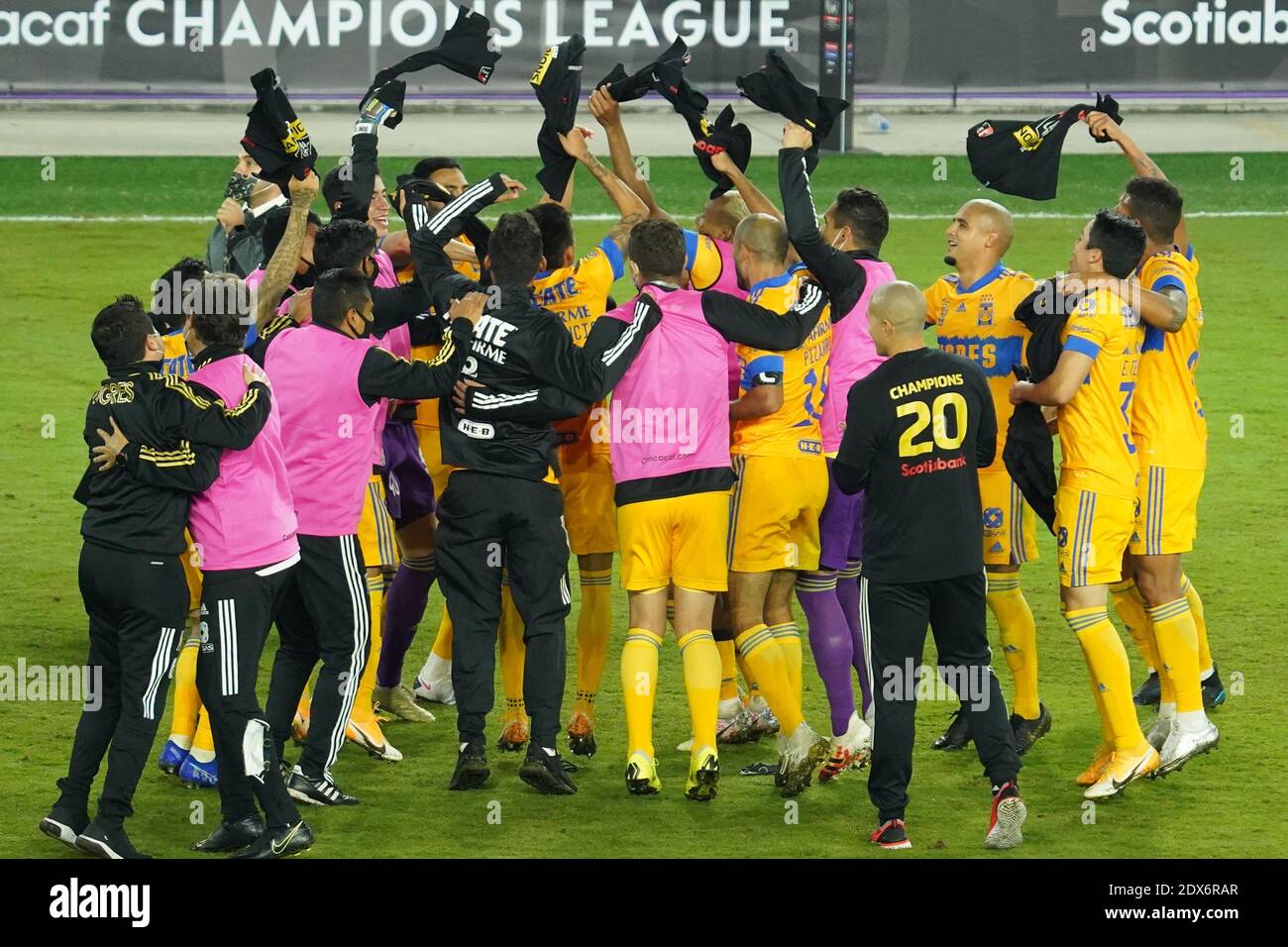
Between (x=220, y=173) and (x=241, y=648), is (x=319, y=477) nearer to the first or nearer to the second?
(x=241, y=648)

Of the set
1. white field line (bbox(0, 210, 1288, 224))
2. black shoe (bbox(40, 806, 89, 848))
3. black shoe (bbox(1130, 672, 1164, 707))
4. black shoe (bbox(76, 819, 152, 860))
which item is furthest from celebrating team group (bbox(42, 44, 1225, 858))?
white field line (bbox(0, 210, 1288, 224))

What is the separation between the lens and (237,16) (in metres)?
22.5

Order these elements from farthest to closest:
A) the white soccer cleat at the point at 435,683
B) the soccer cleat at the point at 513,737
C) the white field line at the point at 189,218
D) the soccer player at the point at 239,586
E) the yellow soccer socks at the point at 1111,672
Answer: the white field line at the point at 189,218, the white soccer cleat at the point at 435,683, the soccer cleat at the point at 513,737, the yellow soccer socks at the point at 1111,672, the soccer player at the point at 239,586

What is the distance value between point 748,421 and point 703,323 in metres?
0.44

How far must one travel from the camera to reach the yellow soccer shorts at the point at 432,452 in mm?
8109

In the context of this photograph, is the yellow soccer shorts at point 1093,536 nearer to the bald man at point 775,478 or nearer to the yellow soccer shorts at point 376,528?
the bald man at point 775,478

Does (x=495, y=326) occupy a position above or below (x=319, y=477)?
above

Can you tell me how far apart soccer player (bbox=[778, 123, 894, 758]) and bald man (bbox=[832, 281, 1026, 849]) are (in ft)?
2.48

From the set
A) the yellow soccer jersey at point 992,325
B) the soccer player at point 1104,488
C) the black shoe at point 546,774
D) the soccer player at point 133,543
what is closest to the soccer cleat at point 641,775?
the black shoe at point 546,774

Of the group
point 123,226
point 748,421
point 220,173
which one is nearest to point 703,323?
point 748,421

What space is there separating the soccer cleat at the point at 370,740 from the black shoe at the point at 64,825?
55.8 inches

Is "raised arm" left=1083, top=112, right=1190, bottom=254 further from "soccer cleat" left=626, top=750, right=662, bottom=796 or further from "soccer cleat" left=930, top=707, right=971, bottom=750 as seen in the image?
"soccer cleat" left=626, top=750, right=662, bottom=796

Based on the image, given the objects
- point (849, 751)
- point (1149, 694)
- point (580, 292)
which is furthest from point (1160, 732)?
point (580, 292)

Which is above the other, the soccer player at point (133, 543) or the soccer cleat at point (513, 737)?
the soccer player at point (133, 543)
